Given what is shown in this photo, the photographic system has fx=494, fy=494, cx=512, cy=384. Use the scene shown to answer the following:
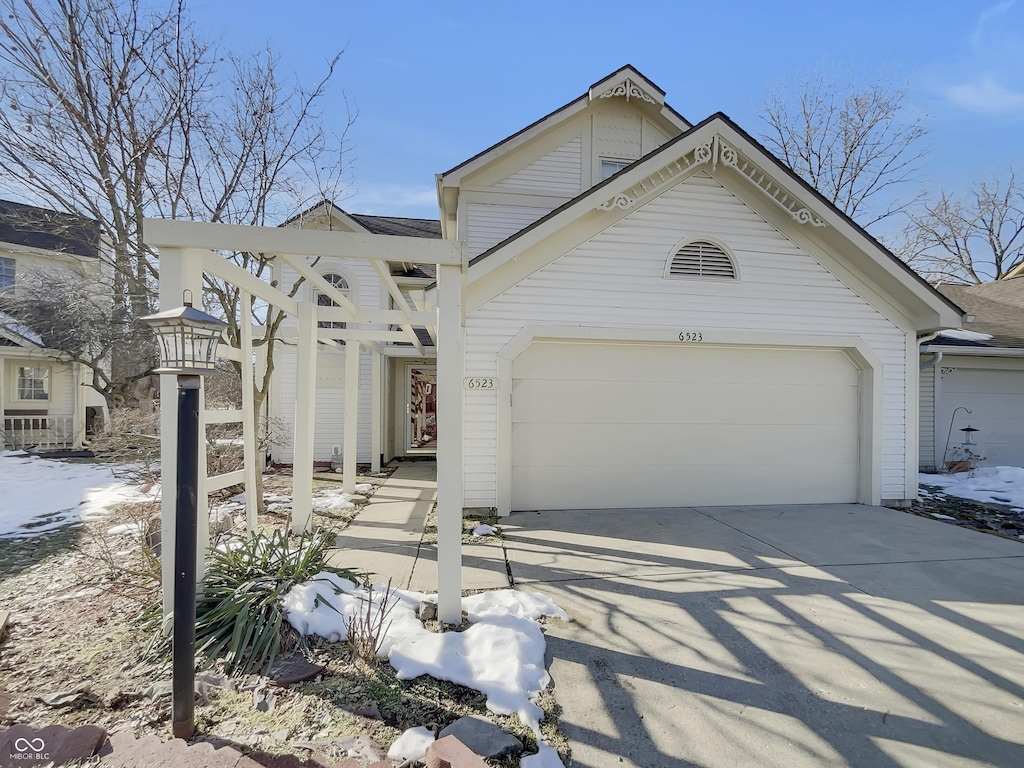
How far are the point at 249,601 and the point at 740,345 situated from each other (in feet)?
21.9

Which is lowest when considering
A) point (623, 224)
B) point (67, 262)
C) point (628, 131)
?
point (623, 224)

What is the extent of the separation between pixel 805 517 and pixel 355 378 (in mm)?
6629

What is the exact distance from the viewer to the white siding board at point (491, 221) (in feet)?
31.7

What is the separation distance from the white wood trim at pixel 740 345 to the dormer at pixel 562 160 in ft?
12.4

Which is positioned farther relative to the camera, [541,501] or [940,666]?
[541,501]

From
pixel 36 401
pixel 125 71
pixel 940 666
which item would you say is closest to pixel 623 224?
pixel 940 666

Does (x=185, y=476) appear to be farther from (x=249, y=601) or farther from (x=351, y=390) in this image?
(x=351, y=390)

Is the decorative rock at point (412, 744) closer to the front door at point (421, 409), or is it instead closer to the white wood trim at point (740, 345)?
the white wood trim at point (740, 345)

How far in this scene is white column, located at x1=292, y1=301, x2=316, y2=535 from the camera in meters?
5.05

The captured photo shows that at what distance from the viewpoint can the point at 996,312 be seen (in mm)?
12383

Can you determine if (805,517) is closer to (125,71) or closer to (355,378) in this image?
Result: (355,378)

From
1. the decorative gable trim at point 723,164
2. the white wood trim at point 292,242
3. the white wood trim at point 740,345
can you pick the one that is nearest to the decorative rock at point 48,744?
the white wood trim at point 292,242

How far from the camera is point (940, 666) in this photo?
3035mm

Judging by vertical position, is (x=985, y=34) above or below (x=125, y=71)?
above
